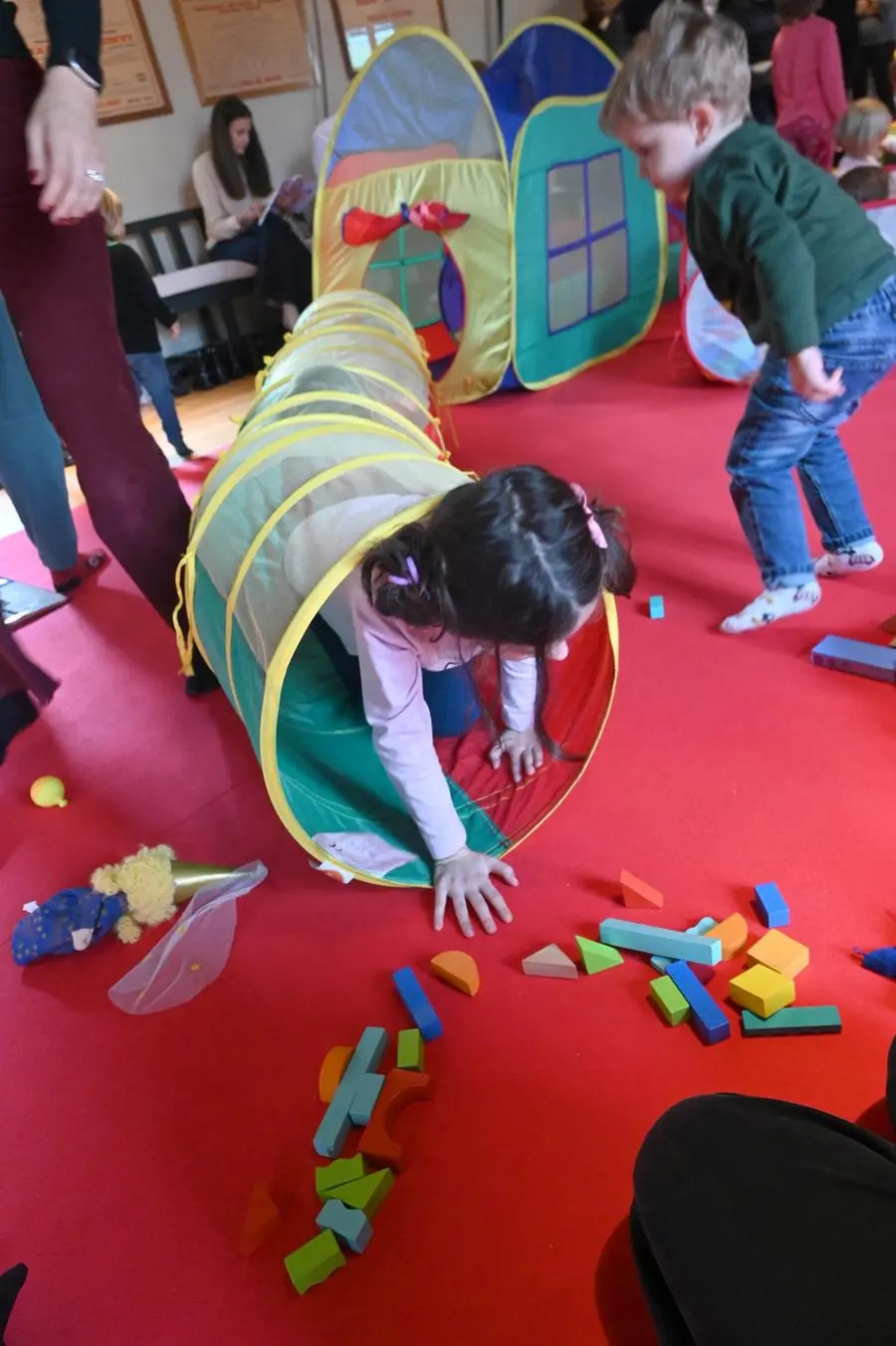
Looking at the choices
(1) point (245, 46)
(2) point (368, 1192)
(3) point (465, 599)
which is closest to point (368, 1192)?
(2) point (368, 1192)

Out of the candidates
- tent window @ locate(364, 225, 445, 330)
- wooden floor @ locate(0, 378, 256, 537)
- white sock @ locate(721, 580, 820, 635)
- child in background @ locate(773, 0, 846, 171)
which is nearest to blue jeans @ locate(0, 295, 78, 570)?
wooden floor @ locate(0, 378, 256, 537)

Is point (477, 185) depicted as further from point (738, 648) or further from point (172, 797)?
point (172, 797)

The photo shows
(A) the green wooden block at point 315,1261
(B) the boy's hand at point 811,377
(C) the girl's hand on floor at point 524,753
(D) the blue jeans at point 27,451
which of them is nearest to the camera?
(A) the green wooden block at point 315,1261

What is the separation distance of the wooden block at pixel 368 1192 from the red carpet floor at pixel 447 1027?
2 centimetres

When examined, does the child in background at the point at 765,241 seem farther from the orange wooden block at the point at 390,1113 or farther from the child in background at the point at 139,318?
the child in background at the point at 139,318

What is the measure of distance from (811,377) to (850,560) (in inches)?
17.4

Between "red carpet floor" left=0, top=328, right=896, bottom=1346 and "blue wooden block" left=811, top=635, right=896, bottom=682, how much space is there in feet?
0.07

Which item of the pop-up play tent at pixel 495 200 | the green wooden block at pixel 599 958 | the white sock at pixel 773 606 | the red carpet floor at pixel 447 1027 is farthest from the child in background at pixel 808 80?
the green wooden block at pixel 599 958

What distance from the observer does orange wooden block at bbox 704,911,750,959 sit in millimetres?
1014

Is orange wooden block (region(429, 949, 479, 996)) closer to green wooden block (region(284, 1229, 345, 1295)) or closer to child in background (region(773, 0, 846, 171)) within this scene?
green wooden block (region(284, 1229, 345, 1295))

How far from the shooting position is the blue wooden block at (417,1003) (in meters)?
1.00

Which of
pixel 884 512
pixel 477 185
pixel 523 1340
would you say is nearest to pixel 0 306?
pixel 477 185

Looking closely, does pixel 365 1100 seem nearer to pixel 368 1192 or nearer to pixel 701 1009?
pixel 368 1192

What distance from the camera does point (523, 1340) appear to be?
0.75 m
